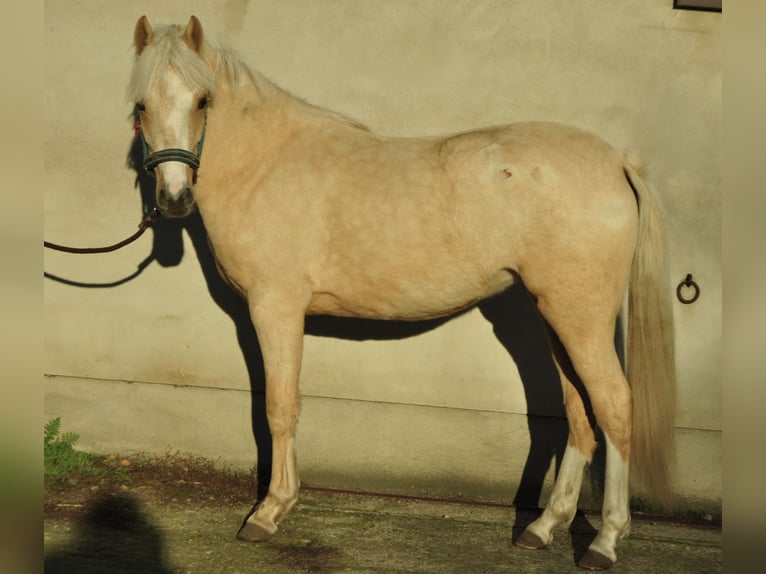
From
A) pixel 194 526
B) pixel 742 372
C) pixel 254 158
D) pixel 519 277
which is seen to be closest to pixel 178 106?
pixel 254 158

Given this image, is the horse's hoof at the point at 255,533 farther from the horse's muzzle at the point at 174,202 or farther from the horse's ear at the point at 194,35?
the horse's ear at the point at 194,35

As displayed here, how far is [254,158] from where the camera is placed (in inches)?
155

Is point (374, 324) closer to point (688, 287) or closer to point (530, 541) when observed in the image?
point (530, 541)

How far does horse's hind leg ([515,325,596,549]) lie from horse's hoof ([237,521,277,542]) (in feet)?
4.11

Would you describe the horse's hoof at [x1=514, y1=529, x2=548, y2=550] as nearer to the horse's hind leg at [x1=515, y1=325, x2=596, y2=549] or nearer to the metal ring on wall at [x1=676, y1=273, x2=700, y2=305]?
the horse's hind leg at [x1=515, y1=325, x2=596, y2=549]

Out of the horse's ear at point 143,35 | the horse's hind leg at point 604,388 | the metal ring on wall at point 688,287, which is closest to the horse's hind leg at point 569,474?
the horse's hind leg at point 604,388

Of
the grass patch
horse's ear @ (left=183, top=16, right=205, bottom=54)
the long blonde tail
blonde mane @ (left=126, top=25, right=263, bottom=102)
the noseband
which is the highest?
horse's ear @ (left=183, top=16, right=205, bottom=54)

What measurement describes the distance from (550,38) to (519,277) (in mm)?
1598

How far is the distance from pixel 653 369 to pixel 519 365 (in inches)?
39.8

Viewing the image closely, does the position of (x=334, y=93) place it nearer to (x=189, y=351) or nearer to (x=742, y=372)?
(x=189, y=351)

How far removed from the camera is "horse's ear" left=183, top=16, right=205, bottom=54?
11.8 ft

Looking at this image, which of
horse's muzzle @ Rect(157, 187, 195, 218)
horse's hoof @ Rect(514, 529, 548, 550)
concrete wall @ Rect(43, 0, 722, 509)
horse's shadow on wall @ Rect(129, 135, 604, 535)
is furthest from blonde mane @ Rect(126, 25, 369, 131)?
horse's hoof @ Rect(514, 529, 548, 550)

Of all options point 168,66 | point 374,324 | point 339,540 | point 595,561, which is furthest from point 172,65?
point 595,561

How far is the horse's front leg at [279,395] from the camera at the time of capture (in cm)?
382
